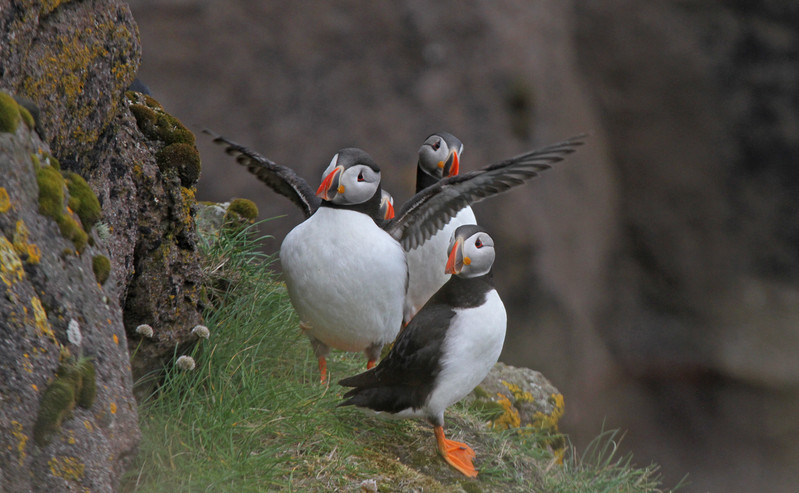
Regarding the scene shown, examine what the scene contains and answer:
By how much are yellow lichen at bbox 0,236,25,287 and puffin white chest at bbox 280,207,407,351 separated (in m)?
1.46

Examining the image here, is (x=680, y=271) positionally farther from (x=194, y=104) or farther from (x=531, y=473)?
(x=531, y=473)

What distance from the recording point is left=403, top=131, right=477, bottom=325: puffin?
4242 millimetres

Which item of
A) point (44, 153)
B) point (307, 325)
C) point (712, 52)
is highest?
point (712, 52)

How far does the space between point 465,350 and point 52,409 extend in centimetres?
156

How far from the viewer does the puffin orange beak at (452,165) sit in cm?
427

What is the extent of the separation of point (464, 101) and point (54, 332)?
6448mm

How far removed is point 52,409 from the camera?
1942mm

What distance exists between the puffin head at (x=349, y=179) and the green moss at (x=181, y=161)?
0.54 m

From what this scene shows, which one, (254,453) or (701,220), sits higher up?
(701,220)

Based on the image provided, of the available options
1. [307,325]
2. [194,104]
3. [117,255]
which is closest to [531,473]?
[307,325]

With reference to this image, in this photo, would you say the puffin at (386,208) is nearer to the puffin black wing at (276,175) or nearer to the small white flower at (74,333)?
the puffin black wing at (276,175)

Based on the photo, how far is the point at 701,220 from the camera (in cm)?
862

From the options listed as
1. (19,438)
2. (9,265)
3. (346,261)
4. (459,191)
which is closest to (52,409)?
(19,438)

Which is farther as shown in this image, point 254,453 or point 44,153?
point 254,453
